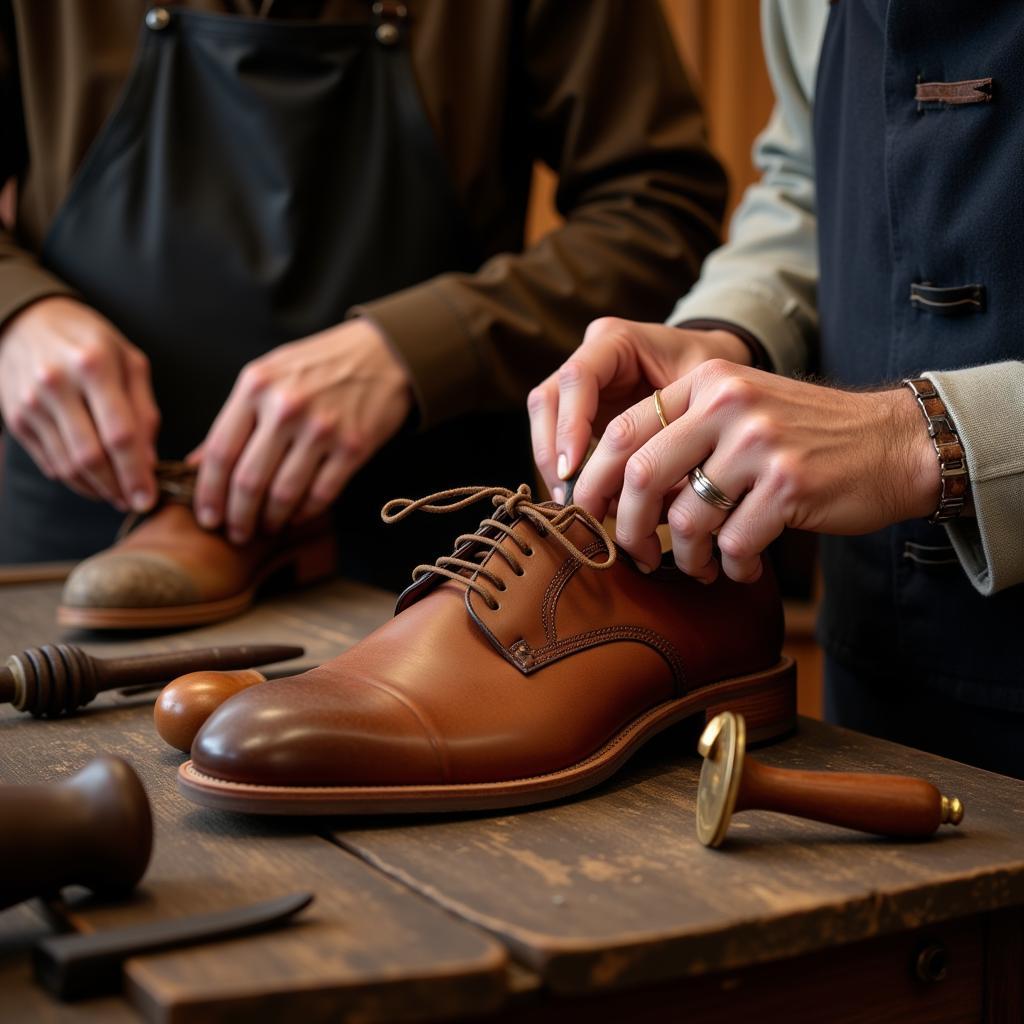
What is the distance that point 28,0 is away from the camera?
1.58 m

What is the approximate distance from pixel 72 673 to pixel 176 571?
1.24 ft

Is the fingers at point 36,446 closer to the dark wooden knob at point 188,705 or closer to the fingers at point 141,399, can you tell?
the fingers at point 141,399

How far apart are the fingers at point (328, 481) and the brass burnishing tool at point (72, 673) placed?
424 mm

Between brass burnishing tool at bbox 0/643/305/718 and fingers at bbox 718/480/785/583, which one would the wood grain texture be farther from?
brass burnishing tool at bbox 0/643/305/718

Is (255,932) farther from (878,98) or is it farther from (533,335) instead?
(533,335)

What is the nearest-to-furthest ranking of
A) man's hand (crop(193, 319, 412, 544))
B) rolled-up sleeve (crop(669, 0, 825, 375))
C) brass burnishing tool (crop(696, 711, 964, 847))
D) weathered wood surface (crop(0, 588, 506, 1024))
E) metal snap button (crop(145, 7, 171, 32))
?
weathered wood surface (crop(0, 588, 506, 1024)) → brass burnishing tool (crop(696, 711, 964, 847)) → rolled-up sleeve (crop(669, 0, 825, 375)) → man's hand (crop(193, 319, 412, 544)) → metal snap button (crop(145, 7, 171, 32))

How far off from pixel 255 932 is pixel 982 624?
0.69 m

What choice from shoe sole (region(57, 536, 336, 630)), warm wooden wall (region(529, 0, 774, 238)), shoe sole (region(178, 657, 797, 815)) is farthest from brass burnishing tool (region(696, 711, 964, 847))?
warm wooden wall (region(529, 0, 774, 238))

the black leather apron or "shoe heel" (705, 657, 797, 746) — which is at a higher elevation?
the black leather apron

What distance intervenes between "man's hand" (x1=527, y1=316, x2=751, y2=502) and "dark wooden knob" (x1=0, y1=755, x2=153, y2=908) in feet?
1.47

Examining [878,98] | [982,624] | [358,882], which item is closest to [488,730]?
[358,882]

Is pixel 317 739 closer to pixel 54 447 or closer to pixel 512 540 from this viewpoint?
pixel 512 540

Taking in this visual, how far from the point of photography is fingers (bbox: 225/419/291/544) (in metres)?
1.41

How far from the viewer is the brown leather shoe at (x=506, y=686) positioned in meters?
0.72
